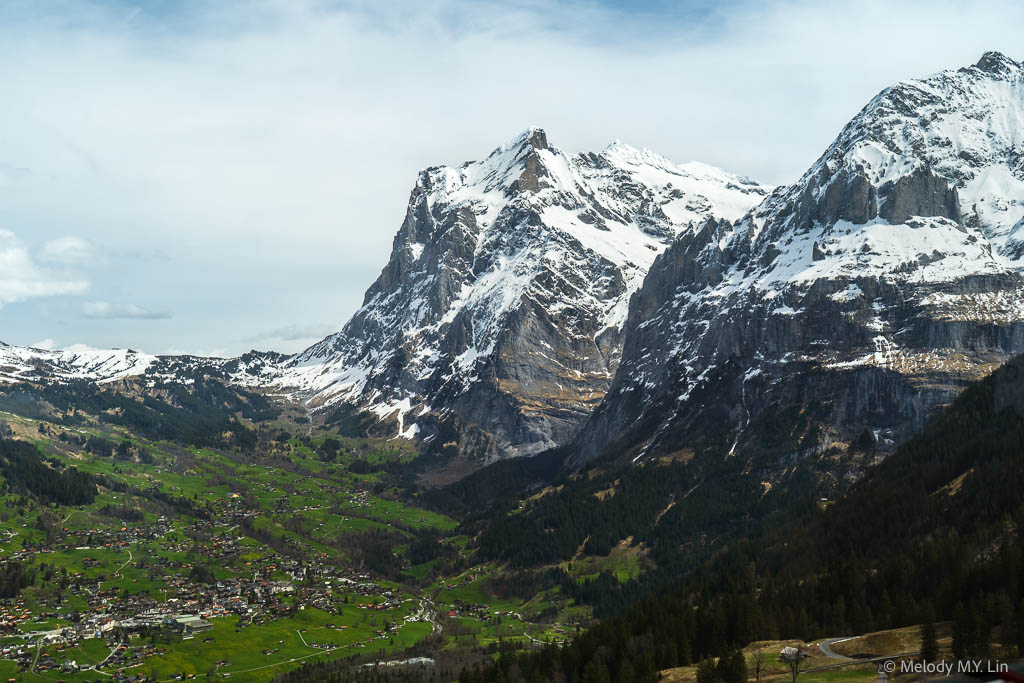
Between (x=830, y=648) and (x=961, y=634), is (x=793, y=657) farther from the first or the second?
(x=961, y=634)

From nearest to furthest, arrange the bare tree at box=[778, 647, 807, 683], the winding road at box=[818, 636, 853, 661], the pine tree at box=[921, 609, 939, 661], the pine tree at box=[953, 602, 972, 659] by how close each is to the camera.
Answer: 1. the pine tree at box=[953, 602, 972, 659]
2. the pine tree at box=[921, 609, 939, 661]
3. the bare tree at box=[778, 647, 807, 683]
4. the winding road at box=[818, 636, 853, 661]

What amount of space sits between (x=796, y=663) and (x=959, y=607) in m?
23.6

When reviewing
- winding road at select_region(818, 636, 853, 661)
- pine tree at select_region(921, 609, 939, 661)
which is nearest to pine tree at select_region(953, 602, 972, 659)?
pine tree at select_region(921, 609, 939, 661)

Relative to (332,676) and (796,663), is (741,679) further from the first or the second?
(332,676)

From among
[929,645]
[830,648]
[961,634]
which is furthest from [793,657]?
[961,634]

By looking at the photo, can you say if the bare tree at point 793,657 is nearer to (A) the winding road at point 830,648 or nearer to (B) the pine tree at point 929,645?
(A) the winding road at point 830,648

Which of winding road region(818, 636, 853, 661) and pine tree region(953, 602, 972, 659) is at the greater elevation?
pine tree region(953, 602, 972, 659)

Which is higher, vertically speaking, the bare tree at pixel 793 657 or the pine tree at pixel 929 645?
the pine tree at pixel 929 645

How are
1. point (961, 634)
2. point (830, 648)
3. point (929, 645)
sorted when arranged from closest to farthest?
1. point (929, 645)
2. point (961, 634)
3. point (830, 648)

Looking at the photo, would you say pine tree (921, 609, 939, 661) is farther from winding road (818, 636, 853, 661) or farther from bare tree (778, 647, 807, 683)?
bare tree (778, 647, 807, 683)

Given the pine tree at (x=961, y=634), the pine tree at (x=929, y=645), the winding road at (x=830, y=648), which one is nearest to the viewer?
the pine tree at (x=961, y=634)

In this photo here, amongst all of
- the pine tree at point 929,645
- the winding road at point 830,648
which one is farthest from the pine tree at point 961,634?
the winding road at point 830,648

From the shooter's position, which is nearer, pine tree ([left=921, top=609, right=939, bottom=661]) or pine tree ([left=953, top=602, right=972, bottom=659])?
pine tree ([left=953, top=602, right=972, bottom=659])

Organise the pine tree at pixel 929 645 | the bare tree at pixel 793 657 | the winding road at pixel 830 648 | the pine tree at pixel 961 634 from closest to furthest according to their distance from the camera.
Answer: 1. the pine tree at pixel 961 634
2. the pine tree at pixel 929 645
3. the bare tree at pixel 793 657
4. the winding road at pixel 830 648
